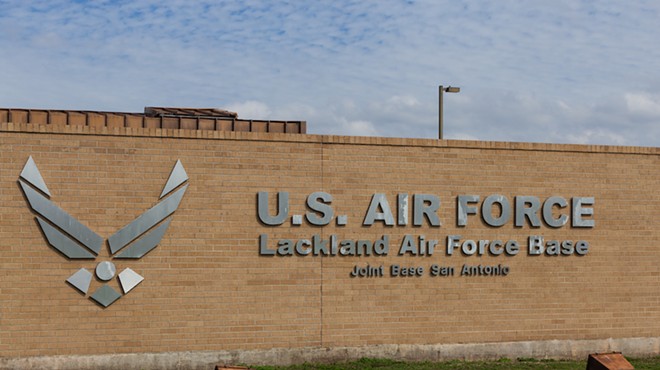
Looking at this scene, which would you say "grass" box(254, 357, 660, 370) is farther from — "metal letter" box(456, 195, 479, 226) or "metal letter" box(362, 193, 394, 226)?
"metal letter" box(456, 195, 479, 226)

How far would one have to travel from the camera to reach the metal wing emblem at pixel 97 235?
16.9 metres

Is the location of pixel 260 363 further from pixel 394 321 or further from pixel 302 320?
pixel 394 321

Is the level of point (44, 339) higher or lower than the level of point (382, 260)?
lower

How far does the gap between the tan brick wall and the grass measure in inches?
19.7

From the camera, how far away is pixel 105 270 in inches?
677

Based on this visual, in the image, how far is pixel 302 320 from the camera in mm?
18281

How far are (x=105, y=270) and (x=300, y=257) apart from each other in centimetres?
385

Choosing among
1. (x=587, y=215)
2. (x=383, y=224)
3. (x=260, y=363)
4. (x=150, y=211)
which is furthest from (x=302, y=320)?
(x=587, y=215)

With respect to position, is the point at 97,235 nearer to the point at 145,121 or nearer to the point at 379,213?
the point at 145,121

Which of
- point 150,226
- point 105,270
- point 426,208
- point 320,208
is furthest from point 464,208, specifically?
point 105,270

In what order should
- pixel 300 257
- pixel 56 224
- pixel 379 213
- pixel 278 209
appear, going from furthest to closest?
pixel 379 213
pixel 300 257
pixel 278 209
pixel 56 224

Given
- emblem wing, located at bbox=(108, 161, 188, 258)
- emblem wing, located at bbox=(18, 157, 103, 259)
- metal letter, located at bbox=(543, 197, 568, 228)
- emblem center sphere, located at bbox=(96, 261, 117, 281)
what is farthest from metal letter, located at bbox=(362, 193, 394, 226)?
emblem wing, located at bbox=(18, 157, 103, 259)

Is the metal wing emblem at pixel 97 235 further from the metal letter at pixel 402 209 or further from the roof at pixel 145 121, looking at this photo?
the metal letter at pixel 402 209

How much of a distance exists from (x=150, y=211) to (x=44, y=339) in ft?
10.1
